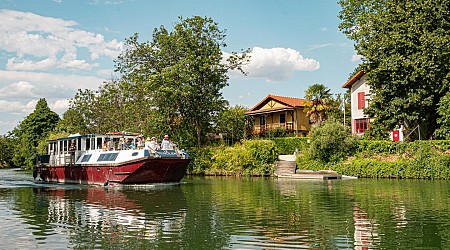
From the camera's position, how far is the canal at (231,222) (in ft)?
38.5

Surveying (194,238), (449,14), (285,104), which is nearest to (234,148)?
(285,104)

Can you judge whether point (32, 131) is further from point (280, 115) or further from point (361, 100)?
point (361, 100)

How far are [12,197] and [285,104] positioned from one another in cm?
4010

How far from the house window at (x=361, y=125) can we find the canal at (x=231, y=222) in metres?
28.7

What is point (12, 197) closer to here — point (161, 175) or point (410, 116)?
point (161, 175)

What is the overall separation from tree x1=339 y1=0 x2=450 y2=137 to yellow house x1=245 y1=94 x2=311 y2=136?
58.4 feet

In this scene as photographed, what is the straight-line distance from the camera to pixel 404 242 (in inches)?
453

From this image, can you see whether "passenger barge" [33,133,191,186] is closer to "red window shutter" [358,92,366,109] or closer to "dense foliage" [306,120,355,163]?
"dense foliage" [306,120,355,163]

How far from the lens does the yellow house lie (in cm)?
5869

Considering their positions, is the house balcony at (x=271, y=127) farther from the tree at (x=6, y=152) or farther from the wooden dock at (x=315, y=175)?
the tree at (x=6, y=152)

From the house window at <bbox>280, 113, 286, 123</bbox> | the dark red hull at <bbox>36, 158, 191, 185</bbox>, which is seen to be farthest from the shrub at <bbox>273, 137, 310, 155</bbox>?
the dark red hull at <bbox>36, 158, 191, 185</bbox>

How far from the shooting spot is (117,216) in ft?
54.9

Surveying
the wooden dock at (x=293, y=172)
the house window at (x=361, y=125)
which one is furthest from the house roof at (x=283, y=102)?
the wooden dock at (x=293, y=172)

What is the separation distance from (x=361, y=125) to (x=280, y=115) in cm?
1216
